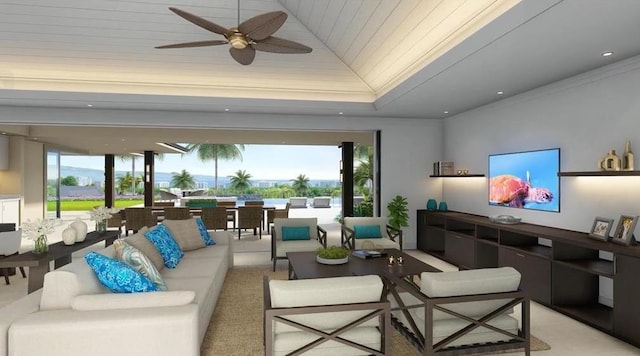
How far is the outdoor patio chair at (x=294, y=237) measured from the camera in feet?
18.5

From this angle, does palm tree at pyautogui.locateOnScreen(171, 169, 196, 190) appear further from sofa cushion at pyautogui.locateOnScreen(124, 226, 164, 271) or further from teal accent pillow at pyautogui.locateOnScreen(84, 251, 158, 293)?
teal accent pillow at pyautogui.locateOnScreen(84, 251, 158, 293)

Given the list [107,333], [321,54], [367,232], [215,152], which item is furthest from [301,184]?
[107,333]

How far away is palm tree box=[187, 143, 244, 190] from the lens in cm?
2198

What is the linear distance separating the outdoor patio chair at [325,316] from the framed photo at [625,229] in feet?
8.98

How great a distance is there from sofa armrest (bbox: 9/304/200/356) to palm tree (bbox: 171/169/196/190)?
21201mm

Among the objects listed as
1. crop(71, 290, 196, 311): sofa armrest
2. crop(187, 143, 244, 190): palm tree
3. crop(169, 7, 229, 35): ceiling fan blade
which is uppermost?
crop(187, 143, 244, 190): palm tree

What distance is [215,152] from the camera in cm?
2216

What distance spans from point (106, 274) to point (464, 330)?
2.58m

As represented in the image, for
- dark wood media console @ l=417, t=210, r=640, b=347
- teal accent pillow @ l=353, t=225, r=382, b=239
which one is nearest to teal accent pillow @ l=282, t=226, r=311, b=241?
teal accent pillow @ l=353, t=225, r=382, b=239

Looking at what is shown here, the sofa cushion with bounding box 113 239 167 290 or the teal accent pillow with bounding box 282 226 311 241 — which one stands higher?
the sofa cushion with bounding box 113 239 167 290

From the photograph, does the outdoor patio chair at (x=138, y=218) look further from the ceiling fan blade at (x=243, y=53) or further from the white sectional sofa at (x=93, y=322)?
the white sectional sofa at (x=93, y=322)

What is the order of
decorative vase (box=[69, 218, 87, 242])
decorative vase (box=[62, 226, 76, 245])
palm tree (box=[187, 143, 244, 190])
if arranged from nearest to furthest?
1. decorative vase (box=[62, 226, 76, 245])
2. decorative vase (box=[69, 218, 87, 242])
3. palm tree (box=[187, 143, 244, 190])

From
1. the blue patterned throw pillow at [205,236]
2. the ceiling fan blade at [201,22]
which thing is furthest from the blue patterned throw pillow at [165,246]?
the ceiling fan blade at [201,22]

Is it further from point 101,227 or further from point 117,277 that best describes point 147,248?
point 101,227
